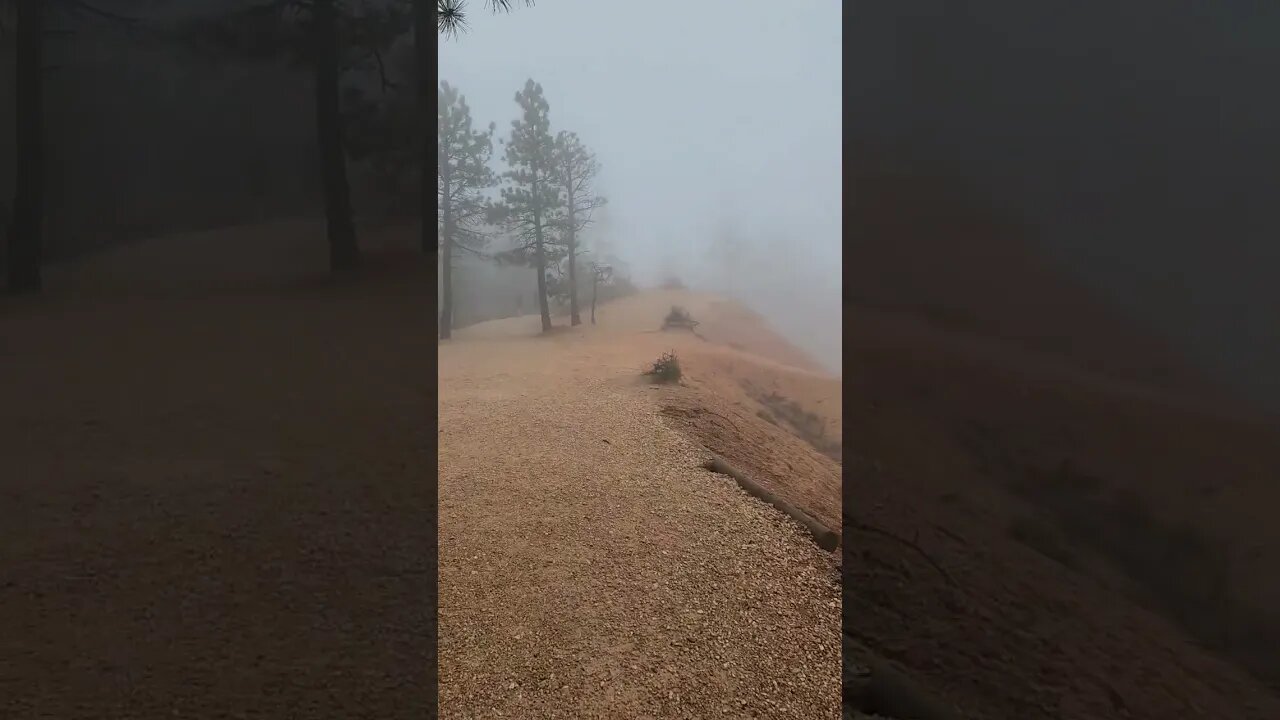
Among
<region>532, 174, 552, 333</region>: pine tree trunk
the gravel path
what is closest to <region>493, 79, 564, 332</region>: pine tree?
<region>532, 174, 552, 333</region>: pine tree trunk
